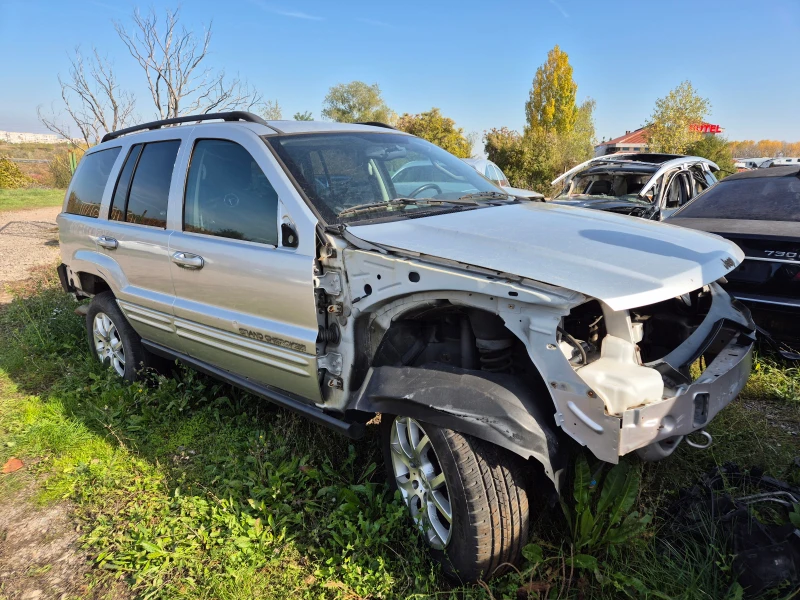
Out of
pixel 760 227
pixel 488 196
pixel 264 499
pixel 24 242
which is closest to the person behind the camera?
pixel 264 499

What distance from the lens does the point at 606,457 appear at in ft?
6.05

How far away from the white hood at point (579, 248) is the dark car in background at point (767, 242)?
3.78ft

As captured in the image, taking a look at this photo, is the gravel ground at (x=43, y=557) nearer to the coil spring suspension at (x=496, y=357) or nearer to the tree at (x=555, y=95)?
the coil spring suspension at (x=496, y=357)

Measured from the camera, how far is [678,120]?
22.0 m

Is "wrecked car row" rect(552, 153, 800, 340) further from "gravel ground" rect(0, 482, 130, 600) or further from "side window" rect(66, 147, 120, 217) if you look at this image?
"side window" rect(66, 147, 120, 217)

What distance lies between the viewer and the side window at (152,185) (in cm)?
347

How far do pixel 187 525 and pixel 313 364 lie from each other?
1.04 metres

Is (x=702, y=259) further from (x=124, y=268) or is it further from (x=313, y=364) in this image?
(x=124, y=268)

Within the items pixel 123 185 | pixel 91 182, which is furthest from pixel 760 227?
pixel 91 182

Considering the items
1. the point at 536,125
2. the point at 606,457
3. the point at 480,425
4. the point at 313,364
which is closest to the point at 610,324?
the point at 606,457

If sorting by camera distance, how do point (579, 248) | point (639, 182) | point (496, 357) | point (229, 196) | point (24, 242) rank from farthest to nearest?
point (24, 242)
point (639, 182)
point (229, 196)
point (496, 357)
point (579, 248)

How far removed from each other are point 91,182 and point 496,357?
3751mm

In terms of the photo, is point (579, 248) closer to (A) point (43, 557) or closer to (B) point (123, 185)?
(A) point (43, 557)

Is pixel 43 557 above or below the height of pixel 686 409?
below
